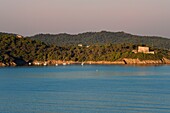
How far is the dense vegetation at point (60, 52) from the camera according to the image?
169000mm

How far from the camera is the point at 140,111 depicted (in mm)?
38719

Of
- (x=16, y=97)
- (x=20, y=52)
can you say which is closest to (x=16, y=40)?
(x=20, y=52)

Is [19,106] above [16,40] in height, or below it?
below

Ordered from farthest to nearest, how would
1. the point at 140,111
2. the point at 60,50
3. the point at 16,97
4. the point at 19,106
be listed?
the point at 60,50
the point at 16,97
the point at 19,106
the point at 140,111

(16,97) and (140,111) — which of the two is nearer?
(140,111)

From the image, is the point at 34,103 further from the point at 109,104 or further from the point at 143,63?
the point at 143,63

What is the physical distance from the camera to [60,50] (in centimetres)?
18112

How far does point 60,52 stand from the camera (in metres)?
178

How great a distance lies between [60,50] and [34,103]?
5421 inches

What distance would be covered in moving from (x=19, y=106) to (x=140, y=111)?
9.59m

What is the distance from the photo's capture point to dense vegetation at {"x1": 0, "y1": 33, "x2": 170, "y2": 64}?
16900 centimetres

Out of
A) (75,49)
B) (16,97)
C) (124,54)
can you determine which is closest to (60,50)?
(75,49)

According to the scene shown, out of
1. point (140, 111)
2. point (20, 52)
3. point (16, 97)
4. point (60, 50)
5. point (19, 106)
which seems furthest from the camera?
point (60, 50)

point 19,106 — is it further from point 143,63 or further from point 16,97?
point 143,63
